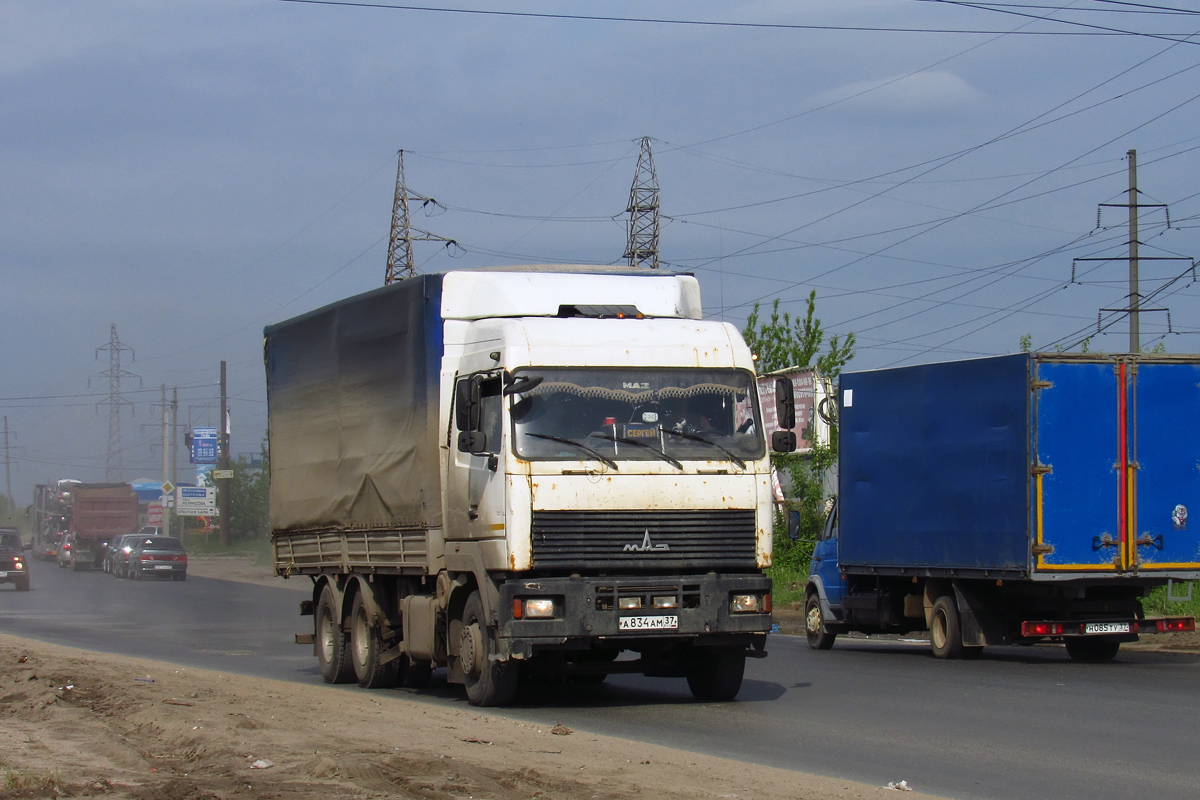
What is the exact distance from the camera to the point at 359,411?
1538cm

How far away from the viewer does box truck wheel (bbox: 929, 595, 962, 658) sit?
18703mm

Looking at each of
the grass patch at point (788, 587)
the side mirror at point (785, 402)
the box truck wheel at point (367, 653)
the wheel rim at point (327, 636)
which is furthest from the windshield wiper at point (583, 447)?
the grass patch at point (788, 587)

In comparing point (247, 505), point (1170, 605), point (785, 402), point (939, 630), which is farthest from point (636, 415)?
point (247, 505)

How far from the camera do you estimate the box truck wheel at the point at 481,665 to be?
41.9 ft

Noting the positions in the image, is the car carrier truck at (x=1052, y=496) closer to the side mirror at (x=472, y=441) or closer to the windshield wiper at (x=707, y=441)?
the windshield wiper at (x=707, y=441)

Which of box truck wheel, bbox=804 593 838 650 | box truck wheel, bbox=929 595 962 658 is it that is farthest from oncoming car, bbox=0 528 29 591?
box truck wheel, bbox=929 595 962 658

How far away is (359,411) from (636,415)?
3827 mm

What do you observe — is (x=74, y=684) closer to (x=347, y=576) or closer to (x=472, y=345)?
(x=347, y=576)

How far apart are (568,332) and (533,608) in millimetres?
2357

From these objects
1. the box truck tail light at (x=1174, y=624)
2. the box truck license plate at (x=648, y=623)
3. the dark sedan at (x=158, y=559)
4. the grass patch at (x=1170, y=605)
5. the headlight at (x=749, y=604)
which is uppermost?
the headlight at (x=749, y=604)

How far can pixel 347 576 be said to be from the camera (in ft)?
52.6

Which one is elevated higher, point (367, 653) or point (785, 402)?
point (785, 402)

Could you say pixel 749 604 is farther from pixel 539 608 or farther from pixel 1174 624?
pixel 1174 624

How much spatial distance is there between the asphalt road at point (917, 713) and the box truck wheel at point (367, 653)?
0.21 meters
